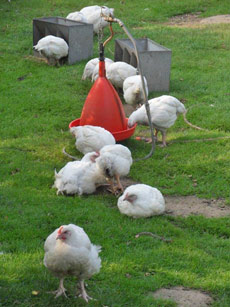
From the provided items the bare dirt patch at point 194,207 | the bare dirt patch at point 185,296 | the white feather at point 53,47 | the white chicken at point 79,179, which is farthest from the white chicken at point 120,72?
the bare dirt patch at point 185,296

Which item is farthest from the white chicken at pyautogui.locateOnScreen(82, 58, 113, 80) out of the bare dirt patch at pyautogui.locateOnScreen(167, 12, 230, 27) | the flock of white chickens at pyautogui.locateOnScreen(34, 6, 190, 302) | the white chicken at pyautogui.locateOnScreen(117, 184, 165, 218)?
the bare dirt patch at pyautogui.locateOnScreen(167, 12, 230, 27)

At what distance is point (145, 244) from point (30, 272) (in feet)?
4.03

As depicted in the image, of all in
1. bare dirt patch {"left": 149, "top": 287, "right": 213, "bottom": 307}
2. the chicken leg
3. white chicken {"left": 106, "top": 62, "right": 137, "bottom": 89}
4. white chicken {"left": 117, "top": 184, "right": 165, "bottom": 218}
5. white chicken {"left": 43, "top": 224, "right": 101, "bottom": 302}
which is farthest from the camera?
white chicken {"left": 106, "top": 62, "right": 137, "bottom": 89}

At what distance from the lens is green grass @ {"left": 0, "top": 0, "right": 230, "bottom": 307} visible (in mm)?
4664

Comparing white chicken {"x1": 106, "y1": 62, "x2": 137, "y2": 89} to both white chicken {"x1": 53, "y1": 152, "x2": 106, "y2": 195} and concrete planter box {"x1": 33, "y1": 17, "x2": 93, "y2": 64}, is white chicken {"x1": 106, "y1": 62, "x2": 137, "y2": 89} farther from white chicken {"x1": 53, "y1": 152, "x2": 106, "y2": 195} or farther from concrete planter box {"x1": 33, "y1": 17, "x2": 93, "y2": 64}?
white chicken {"x1": 53, "y1": 152, "x2": 106, "y2": 195}

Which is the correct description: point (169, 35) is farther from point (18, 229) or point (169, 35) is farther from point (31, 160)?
point (18, 229)

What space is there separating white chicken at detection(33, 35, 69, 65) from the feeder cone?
12.3 feet

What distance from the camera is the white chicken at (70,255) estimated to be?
4.21 metres

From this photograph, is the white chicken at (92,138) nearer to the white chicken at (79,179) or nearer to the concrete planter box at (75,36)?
the white chicken at (79,179)

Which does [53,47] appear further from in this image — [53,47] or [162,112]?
[162,112]

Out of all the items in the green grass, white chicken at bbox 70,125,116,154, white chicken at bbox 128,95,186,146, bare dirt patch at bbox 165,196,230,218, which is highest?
white chicken at bbox 128,95,186,146

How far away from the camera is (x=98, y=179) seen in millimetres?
6520

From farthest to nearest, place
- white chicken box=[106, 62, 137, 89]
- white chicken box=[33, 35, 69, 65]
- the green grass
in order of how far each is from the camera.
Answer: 1. white chicken box=[33, 35, 69, 65]
2. white chicken box=[106, 62, 137, 89]
3. the green grass

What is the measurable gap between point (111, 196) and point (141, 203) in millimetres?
731
